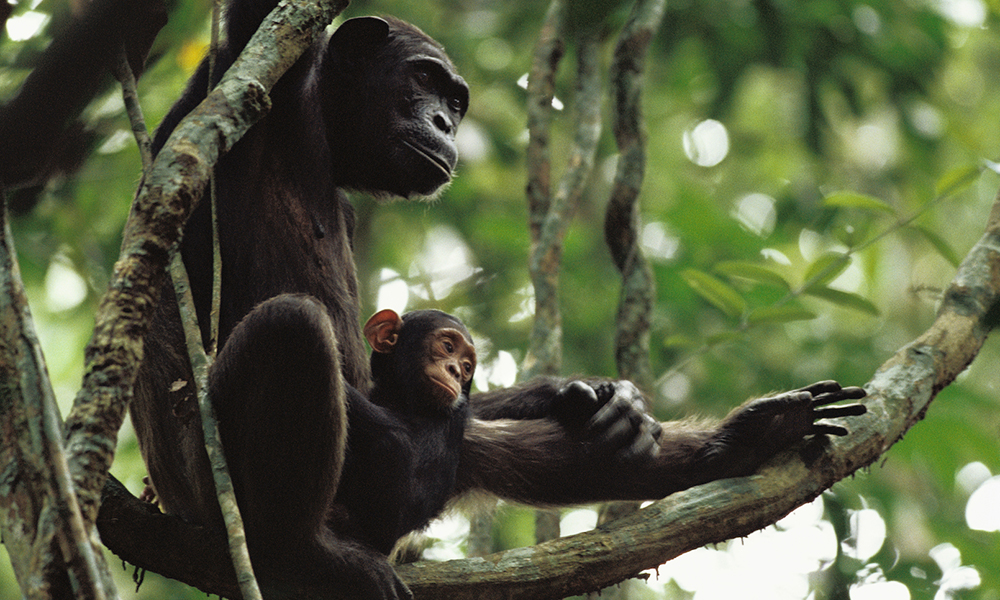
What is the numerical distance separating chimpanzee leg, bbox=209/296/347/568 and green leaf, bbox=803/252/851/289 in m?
2.78

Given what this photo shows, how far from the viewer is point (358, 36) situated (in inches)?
165

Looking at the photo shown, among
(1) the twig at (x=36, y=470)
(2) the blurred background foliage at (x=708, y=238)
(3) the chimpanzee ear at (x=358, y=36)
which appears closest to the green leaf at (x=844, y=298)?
(2) the blurred background foliage at (x=708, y=238)

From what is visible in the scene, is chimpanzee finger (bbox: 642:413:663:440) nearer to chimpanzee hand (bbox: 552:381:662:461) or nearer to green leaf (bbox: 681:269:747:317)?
chimpanzee hand (bbox: 552:381:662:461)

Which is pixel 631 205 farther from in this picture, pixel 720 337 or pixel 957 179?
pixel 957 179

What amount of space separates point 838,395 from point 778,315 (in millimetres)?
1040

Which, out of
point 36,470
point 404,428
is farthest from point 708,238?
point 36,470

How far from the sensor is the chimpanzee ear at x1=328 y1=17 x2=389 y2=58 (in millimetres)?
4148

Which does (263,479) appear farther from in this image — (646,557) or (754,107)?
(754,107)

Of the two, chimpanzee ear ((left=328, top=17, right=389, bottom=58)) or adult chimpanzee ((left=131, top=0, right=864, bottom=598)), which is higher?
chimpanzee ear ((left=328, top=17, right=389, bottom=58))

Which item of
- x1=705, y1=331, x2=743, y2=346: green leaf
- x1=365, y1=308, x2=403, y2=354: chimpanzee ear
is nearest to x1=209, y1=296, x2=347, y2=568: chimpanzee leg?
x1=365, y1=308, x2=403, y2=354: chimpanzee ear

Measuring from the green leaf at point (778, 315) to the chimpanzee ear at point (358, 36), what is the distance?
236cm

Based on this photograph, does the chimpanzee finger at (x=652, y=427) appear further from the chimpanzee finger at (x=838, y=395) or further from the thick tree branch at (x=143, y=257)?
the thick tree branch at (x=143, y=257)

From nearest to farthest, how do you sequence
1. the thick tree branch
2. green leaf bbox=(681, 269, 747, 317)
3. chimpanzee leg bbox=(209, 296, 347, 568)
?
the thick tree branch, chimpanzee leg bbox=(209, 296, 347, 568), green leaf bbox=(681, 269, 747, 317)

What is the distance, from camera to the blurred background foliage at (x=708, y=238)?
508cm
